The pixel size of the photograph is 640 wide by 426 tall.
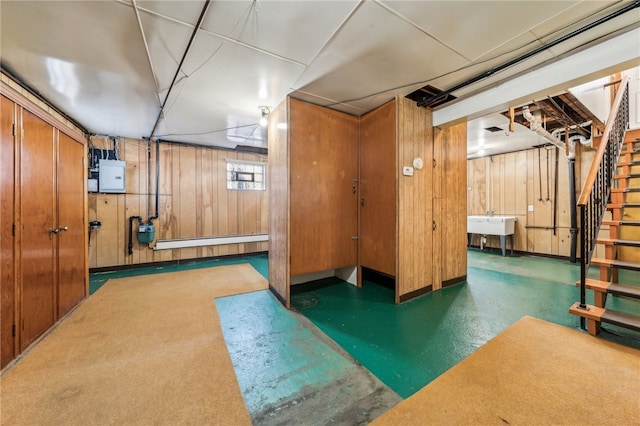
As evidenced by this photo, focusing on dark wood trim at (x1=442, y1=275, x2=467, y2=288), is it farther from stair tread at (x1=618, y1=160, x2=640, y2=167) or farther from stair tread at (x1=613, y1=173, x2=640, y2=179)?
stair tread at (x1=618, y1=160, x2=640, y2=167)

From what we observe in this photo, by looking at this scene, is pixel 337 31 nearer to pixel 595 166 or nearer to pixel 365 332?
pixel 365 332

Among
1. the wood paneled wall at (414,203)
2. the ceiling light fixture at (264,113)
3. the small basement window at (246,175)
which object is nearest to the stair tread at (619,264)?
the wood paneled wall at (414,203)

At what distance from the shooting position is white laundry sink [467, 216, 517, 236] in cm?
549

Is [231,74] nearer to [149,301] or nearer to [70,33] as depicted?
[70,33]

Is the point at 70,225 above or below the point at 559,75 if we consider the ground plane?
below

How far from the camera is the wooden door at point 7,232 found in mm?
1774

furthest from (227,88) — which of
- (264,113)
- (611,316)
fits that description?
(611,316)

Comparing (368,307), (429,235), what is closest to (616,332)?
(429,235)

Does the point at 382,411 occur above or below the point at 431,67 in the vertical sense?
below

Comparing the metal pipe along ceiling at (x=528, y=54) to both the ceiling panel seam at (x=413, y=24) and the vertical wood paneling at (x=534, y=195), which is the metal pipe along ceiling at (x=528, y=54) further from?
the vertical wood paneling at (x=534, y=195)

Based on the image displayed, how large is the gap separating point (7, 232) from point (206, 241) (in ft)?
11.4

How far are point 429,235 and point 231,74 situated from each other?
312 centimetres

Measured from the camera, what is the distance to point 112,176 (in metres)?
4.45

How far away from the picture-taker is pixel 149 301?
10.0 ft
